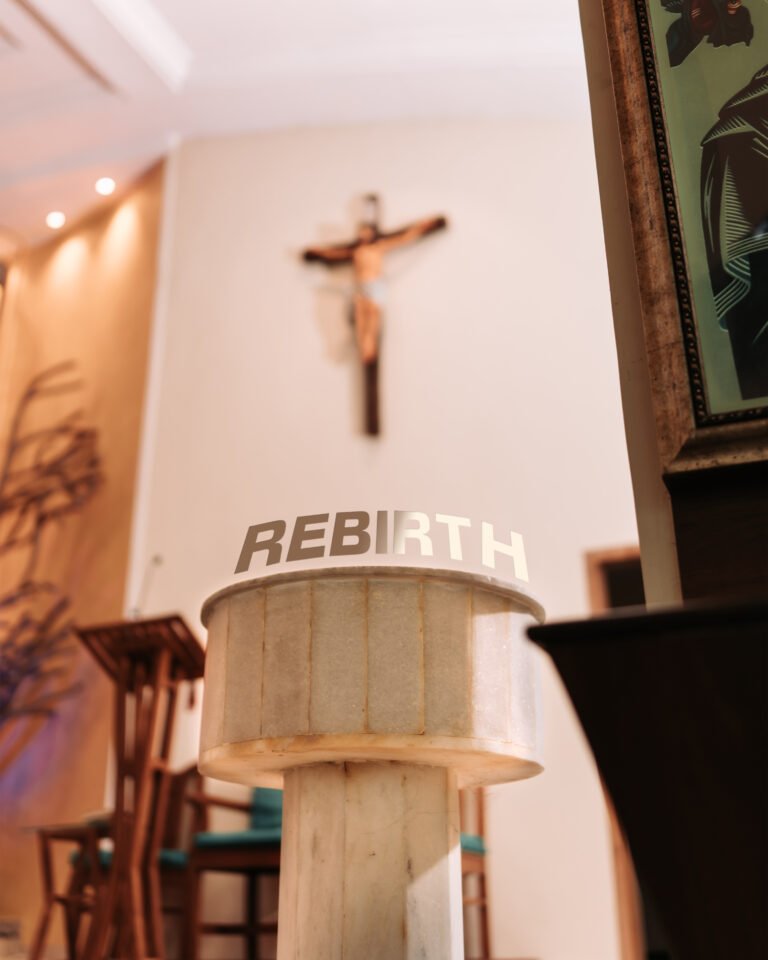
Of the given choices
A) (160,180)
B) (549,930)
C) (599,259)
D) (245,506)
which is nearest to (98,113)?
(160,180)

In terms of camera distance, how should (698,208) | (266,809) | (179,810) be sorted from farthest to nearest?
(179,810) < (266,809) < (698,208)

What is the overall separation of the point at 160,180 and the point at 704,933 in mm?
6859

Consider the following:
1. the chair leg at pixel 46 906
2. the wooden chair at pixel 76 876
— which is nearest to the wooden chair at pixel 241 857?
the wooden chair at pixel 76 876

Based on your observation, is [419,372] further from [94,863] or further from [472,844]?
[94,863]

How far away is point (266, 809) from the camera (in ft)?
15.8

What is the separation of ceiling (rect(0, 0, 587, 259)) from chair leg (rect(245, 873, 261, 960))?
4764 millimetres

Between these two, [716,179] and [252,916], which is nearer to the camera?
[716,179]

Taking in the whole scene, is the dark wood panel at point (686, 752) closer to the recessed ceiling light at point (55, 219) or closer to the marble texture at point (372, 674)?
the marble texture at point (372, 674)

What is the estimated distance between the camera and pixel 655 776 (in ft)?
3.02

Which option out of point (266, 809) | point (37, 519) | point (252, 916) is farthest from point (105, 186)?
point (252, 916)

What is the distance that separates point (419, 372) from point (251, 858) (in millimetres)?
2911

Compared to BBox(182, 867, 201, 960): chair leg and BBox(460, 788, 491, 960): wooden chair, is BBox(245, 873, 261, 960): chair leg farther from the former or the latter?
BBox(460, 788, 491, 960): wooden chair

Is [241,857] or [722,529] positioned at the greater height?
[722,529]

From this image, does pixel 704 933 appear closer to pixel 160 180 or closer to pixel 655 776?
pixel 655 776
